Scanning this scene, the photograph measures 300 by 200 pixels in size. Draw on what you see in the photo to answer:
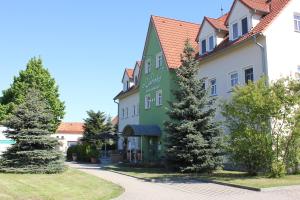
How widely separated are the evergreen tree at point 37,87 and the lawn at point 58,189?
2376 centimetres

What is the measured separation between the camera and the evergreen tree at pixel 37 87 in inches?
1629

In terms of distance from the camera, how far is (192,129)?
72.7 feet

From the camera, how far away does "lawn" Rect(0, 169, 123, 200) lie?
1323cm

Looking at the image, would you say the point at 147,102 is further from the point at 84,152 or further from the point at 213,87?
the point at 213,87

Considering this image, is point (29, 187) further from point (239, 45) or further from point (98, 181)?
point (239, 45)

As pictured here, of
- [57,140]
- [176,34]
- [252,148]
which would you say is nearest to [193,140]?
[252,148]

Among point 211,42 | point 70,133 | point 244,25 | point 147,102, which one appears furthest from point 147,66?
point 70,133

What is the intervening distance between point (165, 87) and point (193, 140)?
9.57 meters

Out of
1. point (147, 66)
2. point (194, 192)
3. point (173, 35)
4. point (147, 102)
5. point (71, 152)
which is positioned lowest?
point (194, 192)

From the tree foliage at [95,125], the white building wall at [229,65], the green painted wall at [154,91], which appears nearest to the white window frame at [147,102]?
the green painted wall at [154,91]

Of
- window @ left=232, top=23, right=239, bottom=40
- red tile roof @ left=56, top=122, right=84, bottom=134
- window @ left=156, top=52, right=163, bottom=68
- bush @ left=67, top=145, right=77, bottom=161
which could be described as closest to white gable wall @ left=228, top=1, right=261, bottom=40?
window @ left=232, top=23, right=239, bottom=40

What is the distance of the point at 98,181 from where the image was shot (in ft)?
58.6

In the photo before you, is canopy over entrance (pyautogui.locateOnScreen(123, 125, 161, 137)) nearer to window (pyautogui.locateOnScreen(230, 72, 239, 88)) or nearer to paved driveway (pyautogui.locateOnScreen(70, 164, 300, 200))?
window (pyautogui.locateOnScreen(230, 72, 239, 88))

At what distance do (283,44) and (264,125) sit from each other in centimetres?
617
